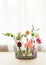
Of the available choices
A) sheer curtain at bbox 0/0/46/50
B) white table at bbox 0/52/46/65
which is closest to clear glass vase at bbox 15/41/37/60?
white table at bbox 0/52/46/65

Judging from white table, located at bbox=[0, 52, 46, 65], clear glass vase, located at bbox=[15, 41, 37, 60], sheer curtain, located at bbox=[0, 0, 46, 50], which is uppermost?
sheer curtain, located at bbox=[0, 0, 46, 50]

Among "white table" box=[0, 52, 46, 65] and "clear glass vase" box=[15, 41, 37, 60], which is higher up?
"clear glass vase" box=[15, 41, 37, 60]

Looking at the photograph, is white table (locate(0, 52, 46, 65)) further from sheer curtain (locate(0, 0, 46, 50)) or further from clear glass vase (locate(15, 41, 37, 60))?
sheer curtain (locate(0, 0, 46, 50))

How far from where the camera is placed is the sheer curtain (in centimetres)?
211

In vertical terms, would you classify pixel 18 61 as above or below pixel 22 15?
below

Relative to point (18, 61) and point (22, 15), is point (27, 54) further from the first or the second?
point (22, 15)

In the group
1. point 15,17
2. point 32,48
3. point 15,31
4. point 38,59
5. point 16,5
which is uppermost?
point 16,5

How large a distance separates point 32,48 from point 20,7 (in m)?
0.69

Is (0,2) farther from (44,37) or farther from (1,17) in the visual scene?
(44,37)

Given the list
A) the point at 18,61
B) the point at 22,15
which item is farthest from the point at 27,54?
the point at 22,15

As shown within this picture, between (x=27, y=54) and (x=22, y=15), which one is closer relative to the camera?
(x=27, y=54)

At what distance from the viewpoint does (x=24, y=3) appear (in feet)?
6.93

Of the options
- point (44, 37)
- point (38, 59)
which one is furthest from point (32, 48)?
point (44, 37)

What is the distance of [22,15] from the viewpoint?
214cm
